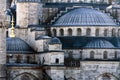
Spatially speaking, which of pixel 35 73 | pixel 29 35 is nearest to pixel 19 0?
pixel 29 35

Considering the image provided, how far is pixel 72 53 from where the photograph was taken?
8194 centimetres

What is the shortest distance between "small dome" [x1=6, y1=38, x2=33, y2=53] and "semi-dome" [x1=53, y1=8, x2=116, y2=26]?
4.99 m

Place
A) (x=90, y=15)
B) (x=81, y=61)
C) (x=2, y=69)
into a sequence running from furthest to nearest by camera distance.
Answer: (x=90, y=15)
(x=81, y=61)
(x=2, y=69)

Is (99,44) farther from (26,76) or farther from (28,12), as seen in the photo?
(26,76)

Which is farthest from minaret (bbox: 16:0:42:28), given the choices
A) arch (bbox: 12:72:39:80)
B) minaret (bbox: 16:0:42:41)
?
arch (bbox: 12:72:39:80)

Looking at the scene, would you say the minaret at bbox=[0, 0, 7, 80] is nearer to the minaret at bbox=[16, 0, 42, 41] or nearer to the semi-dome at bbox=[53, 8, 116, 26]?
the minaret at bbox=[16, 0, 42, 41]

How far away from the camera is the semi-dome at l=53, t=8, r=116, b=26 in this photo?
83.8 meters

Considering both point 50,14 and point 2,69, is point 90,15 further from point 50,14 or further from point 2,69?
point 2,69

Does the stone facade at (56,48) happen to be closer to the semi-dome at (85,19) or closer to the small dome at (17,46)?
the small dome at (17,46)

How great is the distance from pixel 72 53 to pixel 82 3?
32.4 ft

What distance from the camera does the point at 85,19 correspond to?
84.4 meters

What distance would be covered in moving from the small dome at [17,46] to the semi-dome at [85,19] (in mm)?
4992

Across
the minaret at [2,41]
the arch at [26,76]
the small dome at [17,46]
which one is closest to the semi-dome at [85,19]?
the small dome at [17,46]

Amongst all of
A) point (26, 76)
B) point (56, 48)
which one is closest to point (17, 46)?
point (26, 76)
